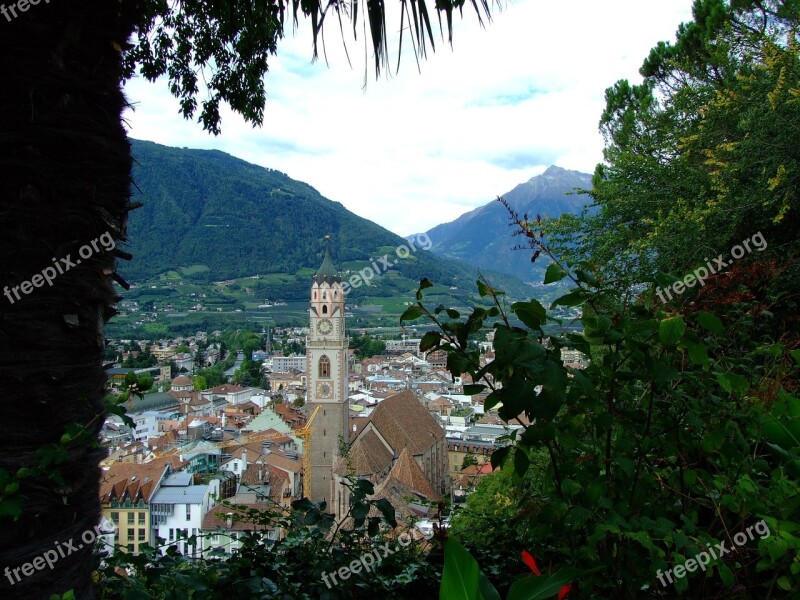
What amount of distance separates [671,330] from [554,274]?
0.31 meters

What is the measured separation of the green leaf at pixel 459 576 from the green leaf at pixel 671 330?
0.64 m

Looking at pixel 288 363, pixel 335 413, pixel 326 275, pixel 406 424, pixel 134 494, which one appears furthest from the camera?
pixel 288 363

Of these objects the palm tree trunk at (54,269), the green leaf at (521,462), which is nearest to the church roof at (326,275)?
the palm tree trunk at (54,269)

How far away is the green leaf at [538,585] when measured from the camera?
97cm

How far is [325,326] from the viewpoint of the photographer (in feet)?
90.5

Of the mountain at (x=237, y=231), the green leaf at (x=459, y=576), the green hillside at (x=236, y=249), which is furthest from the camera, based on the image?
the mountain at (x=237, y=231)

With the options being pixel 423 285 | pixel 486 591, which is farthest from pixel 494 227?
pixel 486 591

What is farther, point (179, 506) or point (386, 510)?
point (179, 506)

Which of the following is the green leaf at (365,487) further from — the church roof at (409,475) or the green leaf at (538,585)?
the church roof at (409,475)

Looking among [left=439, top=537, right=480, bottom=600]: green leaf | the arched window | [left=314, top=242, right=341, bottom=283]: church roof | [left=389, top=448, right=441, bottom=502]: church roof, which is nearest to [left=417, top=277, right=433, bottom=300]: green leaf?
[left=439, top=537, right=480, bottom=600]: green leaf

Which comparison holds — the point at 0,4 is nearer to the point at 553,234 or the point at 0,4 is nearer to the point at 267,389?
the point at 553,234

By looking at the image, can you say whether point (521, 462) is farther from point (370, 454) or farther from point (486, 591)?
point (370, 454)

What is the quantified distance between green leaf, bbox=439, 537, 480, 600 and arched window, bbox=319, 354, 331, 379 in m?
26.4

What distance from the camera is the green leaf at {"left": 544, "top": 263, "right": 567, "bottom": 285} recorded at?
1390 mm
